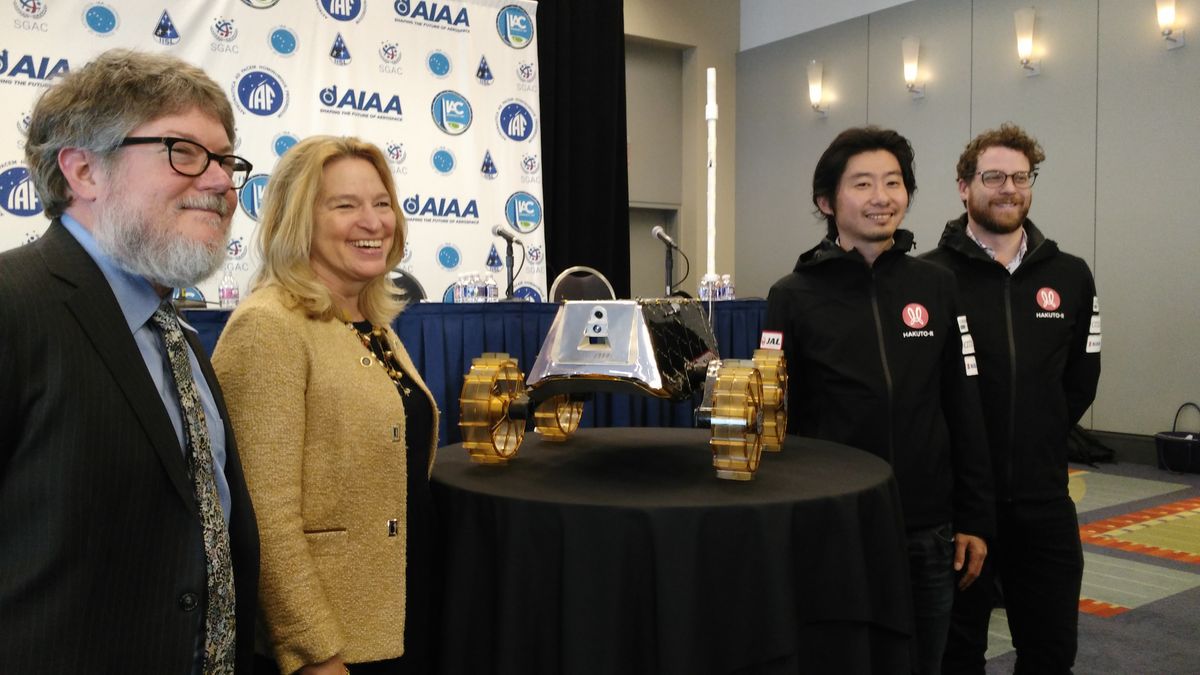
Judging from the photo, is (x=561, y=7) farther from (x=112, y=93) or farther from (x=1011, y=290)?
(x=112, y=93)

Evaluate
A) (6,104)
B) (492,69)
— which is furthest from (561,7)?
(6,104)

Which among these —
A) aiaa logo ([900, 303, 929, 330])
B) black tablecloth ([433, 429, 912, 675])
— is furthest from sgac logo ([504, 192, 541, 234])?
black tablecloth ([433, 429, 912, 675])

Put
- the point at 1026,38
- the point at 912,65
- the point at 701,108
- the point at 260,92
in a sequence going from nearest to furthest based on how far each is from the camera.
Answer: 1. the point at 260,92
2. the point at 1026,38
3. the point at 912,65
4. the point at 701,108

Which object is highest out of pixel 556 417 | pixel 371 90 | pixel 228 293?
pixel 371 90

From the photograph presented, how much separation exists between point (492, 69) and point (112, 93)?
5.82 meters

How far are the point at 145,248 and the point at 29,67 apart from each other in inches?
194

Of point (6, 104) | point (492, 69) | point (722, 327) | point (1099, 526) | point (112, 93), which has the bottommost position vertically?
point (1099, 526)

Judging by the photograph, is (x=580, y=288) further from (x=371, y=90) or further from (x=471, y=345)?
(x=371, y=90)

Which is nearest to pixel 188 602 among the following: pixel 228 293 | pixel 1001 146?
pixel 1001 146

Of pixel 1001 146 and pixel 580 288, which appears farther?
pixel 580 288

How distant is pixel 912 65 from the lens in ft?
25.8

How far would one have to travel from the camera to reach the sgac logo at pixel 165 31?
209 inches

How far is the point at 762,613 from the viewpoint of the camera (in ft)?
4.38

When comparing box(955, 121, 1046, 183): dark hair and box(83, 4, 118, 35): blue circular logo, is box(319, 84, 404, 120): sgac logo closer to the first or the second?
box(83, 4, 118, 35): blue circular logo
